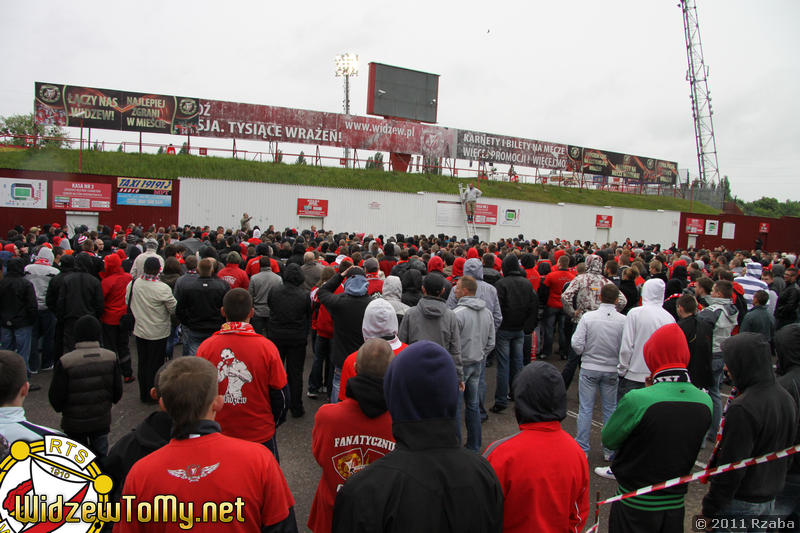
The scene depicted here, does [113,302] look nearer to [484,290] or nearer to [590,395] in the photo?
[484,290]

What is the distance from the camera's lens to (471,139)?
3122 cm

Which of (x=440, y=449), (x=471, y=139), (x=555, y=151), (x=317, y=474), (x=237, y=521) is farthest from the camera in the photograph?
(x=555, y=151)

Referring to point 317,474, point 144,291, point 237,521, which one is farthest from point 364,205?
point 237,521

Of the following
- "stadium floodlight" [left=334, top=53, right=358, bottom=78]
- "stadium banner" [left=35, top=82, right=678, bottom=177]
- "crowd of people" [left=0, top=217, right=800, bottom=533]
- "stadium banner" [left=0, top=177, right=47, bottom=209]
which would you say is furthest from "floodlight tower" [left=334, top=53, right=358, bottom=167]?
"crowd of people" [left=0, top=217, right=800, bottom=533]

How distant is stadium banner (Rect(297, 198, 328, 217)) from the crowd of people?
52.5ft

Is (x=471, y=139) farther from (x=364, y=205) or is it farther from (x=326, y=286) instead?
(x=326, y=286)

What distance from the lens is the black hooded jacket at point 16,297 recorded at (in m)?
6.40

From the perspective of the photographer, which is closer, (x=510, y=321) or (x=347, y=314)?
(x=347, y=314)

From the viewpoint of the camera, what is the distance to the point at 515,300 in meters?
6.68

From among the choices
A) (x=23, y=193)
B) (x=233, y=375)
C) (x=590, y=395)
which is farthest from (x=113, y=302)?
(x=23, y=193)

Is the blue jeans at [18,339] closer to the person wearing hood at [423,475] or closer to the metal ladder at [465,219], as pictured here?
the person wearing hood at [423,475]

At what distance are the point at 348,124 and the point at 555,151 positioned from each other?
15901mm

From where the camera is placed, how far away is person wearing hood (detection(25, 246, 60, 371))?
7.11 m

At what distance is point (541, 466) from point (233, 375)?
2232 mm
